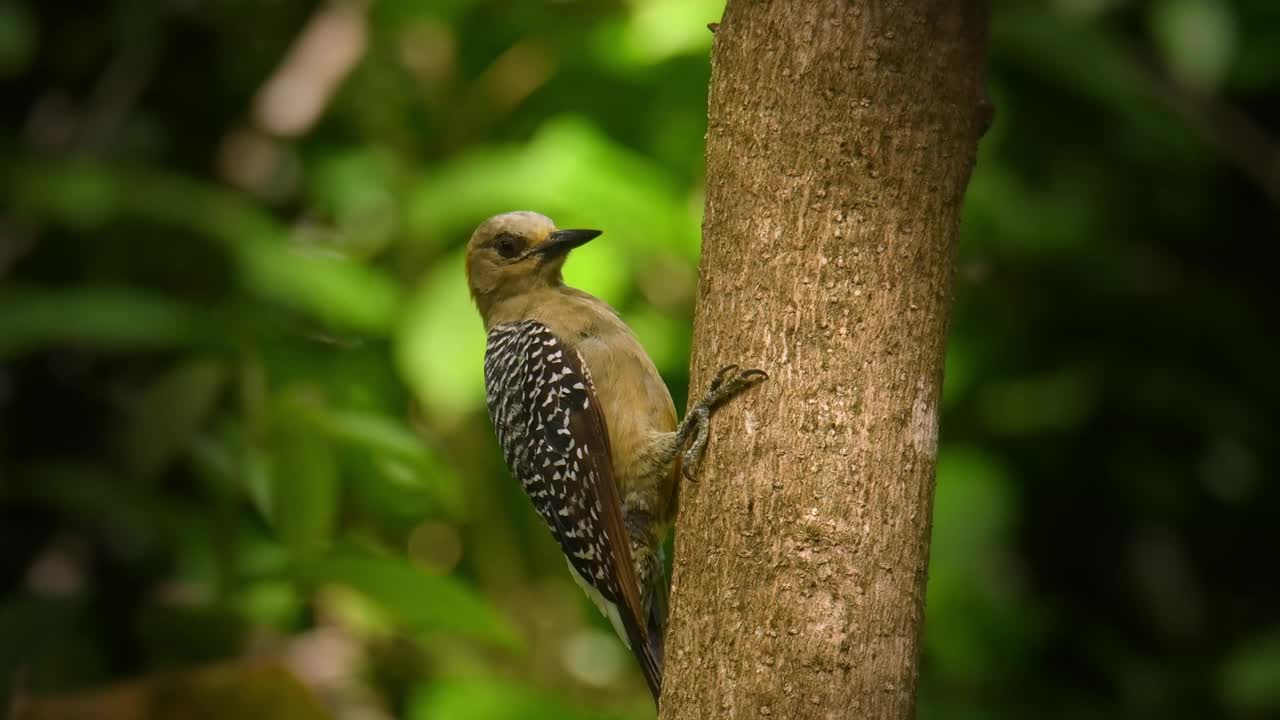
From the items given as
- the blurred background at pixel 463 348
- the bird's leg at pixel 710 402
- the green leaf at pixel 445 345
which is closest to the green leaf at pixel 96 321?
the blurred background at pixel 463 348

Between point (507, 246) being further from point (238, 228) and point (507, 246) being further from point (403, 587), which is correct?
point (403, 587)

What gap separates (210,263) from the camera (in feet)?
14.6

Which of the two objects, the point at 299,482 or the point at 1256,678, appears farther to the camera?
the point at 1256,678

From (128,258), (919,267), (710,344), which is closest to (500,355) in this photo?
(710,344)

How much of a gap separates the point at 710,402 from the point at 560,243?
1346 mm

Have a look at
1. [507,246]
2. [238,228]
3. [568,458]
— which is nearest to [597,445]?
[568,458]

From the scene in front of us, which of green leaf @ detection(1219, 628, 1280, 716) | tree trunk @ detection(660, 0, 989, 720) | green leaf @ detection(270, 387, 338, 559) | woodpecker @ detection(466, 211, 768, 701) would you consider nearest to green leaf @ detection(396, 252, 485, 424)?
woodpecker @ detection(466, 211, 768, 701)

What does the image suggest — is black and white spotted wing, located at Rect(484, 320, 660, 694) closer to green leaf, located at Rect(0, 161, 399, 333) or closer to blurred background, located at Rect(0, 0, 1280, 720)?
blurred background, located at Rect(0, 0, 1280, 720)

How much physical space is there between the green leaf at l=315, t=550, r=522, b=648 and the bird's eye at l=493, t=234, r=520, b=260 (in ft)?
3.06

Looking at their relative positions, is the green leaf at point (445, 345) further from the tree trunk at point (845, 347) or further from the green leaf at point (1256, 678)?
the green leaf at point (1256, 678)

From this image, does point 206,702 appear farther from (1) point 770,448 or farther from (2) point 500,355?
(1) point 770,448

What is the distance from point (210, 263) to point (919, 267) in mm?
3292

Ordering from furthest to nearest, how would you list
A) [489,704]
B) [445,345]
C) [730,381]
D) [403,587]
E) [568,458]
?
[445,345]
[489,704]
[568,458]
[403,587]
[730,381]

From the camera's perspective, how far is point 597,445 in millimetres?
2756
